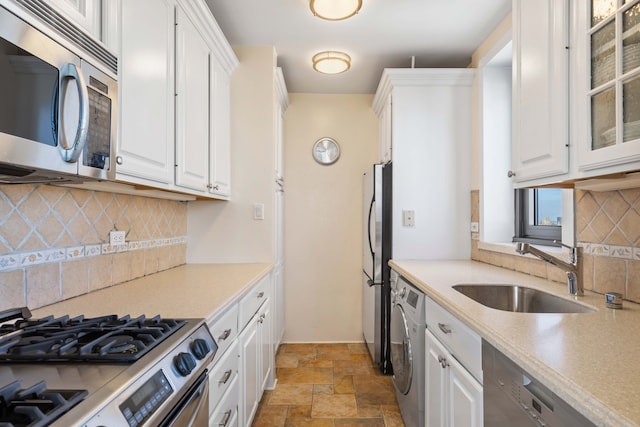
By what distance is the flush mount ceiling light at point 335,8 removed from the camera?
1.90 meters

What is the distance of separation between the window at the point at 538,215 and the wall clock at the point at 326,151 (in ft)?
5.61

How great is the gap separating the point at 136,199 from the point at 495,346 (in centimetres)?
180

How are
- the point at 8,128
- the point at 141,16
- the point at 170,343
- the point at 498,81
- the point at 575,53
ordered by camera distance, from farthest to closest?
the point at 498,81 → the point at 141,16 → the point at 575,53 → the point at 170,343 → the point at 8,128

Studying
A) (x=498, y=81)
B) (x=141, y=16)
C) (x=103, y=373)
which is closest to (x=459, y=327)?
(x=103, y=373)

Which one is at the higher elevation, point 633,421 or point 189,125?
point 189,125

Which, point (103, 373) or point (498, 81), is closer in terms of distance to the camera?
point (103, 373)

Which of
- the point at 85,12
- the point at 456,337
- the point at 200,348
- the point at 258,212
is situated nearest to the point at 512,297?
the point at 456,337

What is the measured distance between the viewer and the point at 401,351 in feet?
7.02

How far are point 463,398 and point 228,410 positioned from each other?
0.92 m

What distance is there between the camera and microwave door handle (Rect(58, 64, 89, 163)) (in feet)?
2.74

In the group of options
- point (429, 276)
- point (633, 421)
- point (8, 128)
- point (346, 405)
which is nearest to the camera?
point (633, 421)

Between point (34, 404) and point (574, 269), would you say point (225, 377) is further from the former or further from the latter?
point (574, 269)

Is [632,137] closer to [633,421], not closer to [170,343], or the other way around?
[633,421]

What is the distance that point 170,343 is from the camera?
36.0 inches
